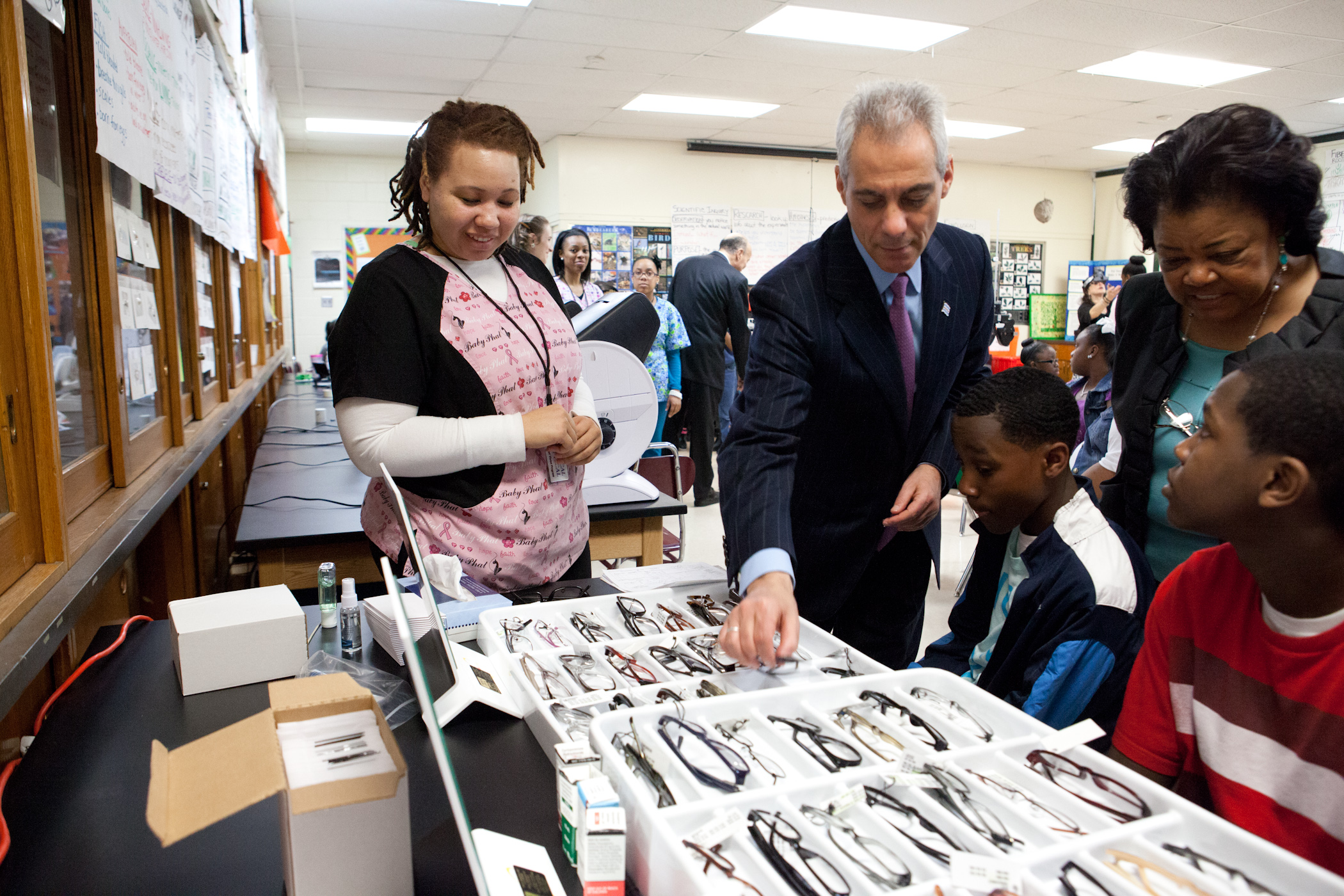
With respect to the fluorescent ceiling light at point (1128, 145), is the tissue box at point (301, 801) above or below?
below

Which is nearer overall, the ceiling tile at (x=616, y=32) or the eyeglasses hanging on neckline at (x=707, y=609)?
the eyeglasses hanging on neckline at (x=707, y=609)

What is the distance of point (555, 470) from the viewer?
1.44m

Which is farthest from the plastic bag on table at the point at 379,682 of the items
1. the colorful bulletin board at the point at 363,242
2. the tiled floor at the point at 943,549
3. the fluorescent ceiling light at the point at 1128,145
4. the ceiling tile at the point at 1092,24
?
the fluorescent ceiling light at the point at 1128,145

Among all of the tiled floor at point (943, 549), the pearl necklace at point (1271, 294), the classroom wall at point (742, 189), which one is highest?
the classroom wall at point (742, 189)

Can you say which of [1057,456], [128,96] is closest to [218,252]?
[128,96]

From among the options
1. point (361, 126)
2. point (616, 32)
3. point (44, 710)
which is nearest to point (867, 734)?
point (44, 710)

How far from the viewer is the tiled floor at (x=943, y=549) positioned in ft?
11.3

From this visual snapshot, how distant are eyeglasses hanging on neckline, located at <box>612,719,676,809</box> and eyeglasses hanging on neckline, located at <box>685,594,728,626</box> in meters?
0.39

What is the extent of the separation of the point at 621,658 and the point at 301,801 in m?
0.47

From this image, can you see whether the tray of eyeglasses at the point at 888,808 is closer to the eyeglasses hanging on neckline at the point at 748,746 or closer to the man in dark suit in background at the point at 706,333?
the eyeglasses hanging on neckline at the point at 748,746

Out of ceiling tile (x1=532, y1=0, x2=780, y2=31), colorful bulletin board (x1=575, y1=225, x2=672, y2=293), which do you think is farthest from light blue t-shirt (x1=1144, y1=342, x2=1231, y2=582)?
colorful bulletin board (x1=575, y1=225, x2=672, y2=293)

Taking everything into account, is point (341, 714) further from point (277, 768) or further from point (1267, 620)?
point (1267, 620)

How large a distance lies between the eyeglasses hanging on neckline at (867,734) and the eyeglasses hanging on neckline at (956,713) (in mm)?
78

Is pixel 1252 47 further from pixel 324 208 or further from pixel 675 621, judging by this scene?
pixel 324 208
